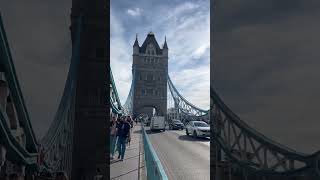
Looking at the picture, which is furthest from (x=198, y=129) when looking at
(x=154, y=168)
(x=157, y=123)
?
(x=154, y=168)

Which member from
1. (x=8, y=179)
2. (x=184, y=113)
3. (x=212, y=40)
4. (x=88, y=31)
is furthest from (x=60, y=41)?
(x=184, y=113)

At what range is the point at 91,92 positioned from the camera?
5.87 feet

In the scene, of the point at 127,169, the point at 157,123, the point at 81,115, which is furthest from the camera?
the point at 157,123

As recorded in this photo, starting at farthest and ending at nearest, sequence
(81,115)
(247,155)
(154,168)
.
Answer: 1. (154,168)
2. (81,115)
3. (247,155)

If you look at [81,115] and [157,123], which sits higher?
[81,115]

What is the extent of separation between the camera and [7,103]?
3.53 ft

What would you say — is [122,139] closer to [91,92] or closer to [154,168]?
[154,168]

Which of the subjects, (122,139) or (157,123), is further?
(157,123)

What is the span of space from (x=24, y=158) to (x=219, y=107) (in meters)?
1.07

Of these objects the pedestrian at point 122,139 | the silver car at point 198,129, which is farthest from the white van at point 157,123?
the pedestrian at point 122,139

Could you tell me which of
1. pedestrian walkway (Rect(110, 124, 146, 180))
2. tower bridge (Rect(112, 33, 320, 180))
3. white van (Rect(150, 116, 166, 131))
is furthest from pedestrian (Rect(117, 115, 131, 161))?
white van (Rect(150, 116, 166, 131))

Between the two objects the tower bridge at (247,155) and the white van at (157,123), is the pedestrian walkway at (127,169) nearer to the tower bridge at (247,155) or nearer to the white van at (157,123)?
the tower bridge at (247,155)

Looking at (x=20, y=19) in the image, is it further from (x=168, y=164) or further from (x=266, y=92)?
(x=168, y=164)

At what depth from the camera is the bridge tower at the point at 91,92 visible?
1.74 meters
